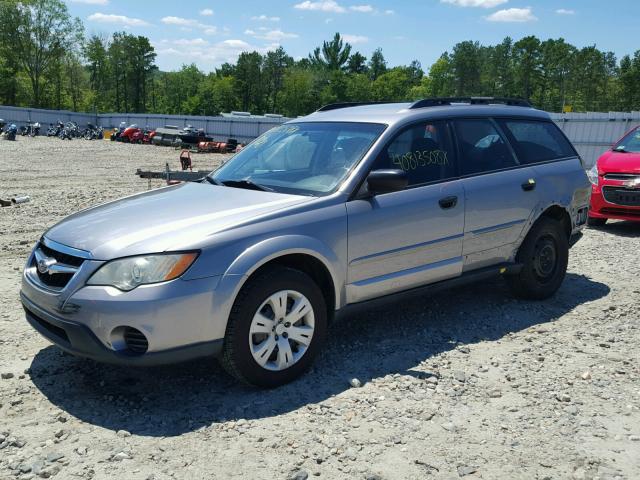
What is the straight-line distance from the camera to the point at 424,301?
6004mm

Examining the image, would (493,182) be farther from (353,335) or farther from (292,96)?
(292,96)

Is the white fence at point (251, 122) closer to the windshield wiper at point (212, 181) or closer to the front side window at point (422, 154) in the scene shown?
the front side window at point (422, 154)

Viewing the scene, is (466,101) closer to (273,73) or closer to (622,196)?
(622,196)

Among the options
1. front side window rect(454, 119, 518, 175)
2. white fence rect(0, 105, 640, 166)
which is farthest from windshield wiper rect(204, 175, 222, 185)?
white fence rect(0, 105, 640, 166)

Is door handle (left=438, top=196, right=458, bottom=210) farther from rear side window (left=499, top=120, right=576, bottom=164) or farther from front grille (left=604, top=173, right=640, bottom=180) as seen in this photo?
front grille (left=604, top=173, right=640, bottom=180)

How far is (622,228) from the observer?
10391 millimetres

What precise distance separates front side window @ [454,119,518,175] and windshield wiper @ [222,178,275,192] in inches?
67.2

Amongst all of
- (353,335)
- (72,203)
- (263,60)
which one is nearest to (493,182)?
(353,335)

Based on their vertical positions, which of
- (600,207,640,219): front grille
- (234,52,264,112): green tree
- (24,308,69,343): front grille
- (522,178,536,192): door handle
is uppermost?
(234,52,264,112): green tree

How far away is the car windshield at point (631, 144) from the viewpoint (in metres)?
10.2

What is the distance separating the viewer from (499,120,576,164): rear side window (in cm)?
575

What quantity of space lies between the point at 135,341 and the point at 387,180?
196cm

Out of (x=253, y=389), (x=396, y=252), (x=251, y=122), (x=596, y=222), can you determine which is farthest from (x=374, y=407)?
(x=251, y=122)

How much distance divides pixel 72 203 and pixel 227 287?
9221 mm
